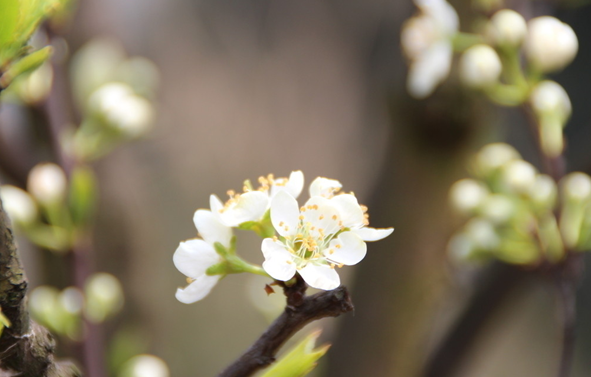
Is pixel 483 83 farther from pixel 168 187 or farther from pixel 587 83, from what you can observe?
pixel 168 187

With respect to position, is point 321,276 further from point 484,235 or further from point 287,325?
point 484,235

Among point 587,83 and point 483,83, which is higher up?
point 483,83

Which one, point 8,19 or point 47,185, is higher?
point 8,19

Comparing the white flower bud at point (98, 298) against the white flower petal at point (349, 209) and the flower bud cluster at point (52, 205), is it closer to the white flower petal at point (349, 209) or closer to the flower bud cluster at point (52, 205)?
the flower bud cluster at point (52, 205)

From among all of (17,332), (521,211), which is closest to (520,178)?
(521,211)

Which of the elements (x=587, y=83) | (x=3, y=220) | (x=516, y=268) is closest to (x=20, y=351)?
(x=3, y=220)

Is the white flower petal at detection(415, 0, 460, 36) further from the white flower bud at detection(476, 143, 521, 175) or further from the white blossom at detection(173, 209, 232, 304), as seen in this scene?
the white blossom at detection(173, 209, 232, 304)
